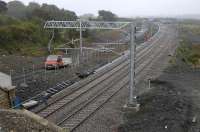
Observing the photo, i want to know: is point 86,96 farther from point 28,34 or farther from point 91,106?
point 28,34

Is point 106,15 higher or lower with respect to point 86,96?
higher

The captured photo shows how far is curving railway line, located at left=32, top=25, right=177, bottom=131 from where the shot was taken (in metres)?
24.5

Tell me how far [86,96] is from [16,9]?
84.3 meters

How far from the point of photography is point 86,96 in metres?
30.5

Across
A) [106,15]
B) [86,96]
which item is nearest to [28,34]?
Answer: [86,96]

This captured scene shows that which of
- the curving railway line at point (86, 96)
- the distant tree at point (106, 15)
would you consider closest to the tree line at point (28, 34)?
the curving railway line at point (86, 96)

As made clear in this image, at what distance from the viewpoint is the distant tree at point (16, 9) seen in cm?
9988

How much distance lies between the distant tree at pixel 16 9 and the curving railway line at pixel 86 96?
193 ft

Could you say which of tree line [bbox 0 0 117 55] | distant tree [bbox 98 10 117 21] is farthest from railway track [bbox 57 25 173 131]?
distant tree [bbox 98 10 117 21]

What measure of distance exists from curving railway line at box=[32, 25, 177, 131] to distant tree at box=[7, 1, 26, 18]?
58.9m

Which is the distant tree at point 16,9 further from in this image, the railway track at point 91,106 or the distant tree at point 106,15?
the railway track at point 91,106

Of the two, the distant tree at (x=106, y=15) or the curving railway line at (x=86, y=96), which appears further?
the distant tree at (x=106, y=15)

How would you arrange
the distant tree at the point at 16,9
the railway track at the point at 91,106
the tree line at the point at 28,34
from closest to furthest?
the railway track at the point at 91,106, the tree line at the point at 28,34, the distant tree at the point at 16,9

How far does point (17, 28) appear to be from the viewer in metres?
62.1
